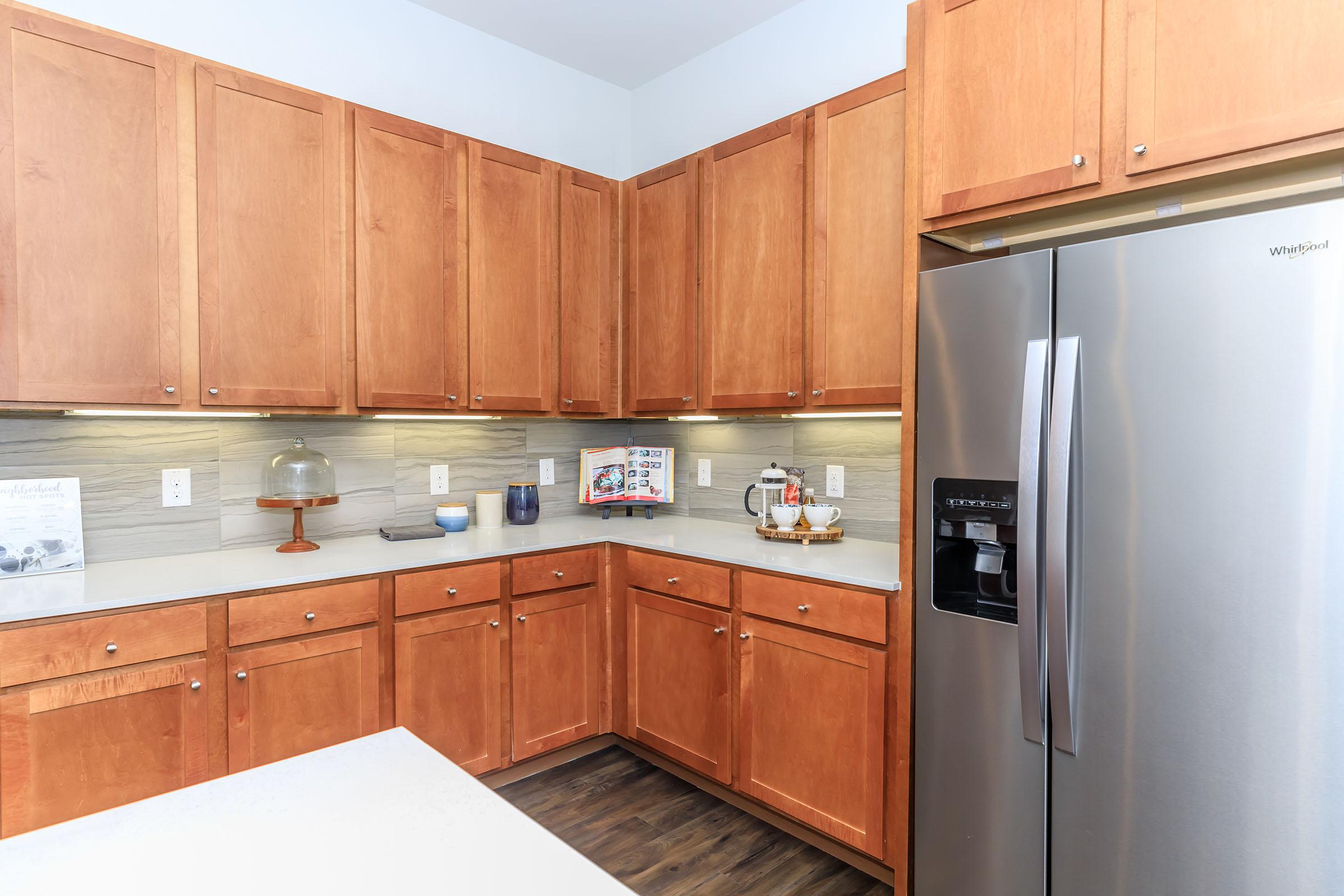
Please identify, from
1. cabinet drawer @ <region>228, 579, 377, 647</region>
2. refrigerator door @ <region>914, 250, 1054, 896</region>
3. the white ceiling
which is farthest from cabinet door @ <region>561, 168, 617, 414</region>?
refrigerator door @ <region>914, 250, 1054, 896</region>

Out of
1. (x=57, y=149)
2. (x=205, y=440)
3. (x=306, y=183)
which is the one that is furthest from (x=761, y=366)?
(x=57, y=149)

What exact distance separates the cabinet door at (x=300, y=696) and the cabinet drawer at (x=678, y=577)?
938 mm

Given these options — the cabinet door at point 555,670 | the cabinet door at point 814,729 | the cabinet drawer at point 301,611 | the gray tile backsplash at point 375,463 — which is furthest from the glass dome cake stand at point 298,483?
the cabinet door at point 814,729

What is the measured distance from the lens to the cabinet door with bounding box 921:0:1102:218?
5.26ft

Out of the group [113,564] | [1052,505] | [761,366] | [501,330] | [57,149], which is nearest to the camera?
[1052,505]

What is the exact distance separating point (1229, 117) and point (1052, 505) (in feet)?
2.72

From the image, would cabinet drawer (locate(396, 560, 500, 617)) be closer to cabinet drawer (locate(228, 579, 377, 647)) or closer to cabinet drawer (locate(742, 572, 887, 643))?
cabinet drawer (locate(228, 579, 377, 647))

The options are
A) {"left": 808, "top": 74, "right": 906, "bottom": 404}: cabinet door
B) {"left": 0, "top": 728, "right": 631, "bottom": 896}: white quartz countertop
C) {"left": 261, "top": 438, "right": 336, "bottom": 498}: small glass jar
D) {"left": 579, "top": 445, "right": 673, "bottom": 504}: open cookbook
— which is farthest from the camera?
{"left": 579, "top": 445, "right": 673, "bottom": 504}: open cookbook

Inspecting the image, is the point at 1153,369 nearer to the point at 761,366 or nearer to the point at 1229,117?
the point at 1229,117

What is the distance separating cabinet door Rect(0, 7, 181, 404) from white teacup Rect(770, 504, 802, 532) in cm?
194

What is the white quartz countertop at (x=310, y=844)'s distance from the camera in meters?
0.66

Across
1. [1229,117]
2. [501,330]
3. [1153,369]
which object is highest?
[1229,117]

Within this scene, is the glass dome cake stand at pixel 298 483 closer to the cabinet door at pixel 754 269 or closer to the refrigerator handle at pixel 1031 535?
the cabinet door at pixel 754 269

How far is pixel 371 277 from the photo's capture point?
247 cm
